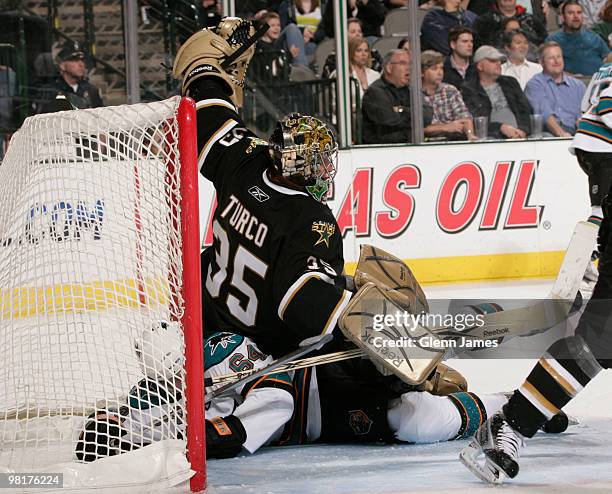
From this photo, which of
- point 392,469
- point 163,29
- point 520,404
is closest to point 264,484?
point 392,469

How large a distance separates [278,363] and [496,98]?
15.2ft

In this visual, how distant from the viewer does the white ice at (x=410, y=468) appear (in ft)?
7.01

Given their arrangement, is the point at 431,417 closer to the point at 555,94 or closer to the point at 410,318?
the point at 410,318

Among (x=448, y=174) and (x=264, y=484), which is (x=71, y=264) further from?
(x=448, y=174)

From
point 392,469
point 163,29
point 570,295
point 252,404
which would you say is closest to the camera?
point 570,295

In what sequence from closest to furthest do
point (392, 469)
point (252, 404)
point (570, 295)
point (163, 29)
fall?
point (570, 295), point (392, 469), point (252, 404), point (163, 29)

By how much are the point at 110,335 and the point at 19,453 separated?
35 centimetres

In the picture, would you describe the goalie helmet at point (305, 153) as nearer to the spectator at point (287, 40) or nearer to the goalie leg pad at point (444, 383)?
the goalie leg pad at point (444, 383)

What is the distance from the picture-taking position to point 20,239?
2.39 metres

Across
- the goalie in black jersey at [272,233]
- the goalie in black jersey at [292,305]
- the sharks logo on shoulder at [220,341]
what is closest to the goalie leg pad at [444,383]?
the goalie in black jersey at [292,305]

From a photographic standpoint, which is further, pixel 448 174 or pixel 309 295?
pixel 448 174

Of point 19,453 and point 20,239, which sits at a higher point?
point 20,239

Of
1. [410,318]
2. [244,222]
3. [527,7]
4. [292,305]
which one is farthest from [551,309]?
[527,7]

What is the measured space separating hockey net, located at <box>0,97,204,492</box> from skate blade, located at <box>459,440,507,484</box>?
553 millimetres
